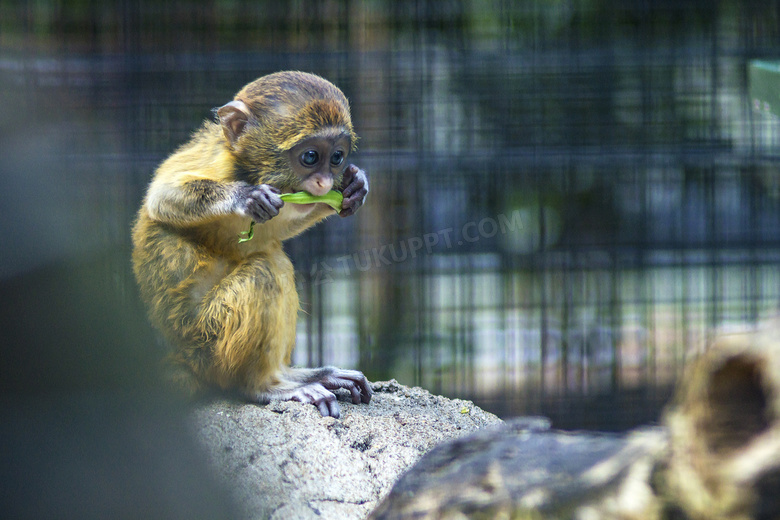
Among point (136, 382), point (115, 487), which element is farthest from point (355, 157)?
point (115, 487)

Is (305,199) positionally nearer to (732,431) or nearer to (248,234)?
(248,234)

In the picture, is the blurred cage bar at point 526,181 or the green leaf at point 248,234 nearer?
the green leaf at point 248,234

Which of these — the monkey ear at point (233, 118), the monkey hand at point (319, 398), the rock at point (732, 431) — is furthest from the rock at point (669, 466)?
the monkey ear at point (233, 118)

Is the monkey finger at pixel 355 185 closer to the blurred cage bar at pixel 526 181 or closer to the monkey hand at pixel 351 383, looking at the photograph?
the monkey hand at pixel 351 383

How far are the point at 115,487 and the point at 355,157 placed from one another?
248 centimetres

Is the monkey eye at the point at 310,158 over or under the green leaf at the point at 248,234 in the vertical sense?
over

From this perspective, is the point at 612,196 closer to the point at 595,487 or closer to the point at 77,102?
the point at 77,102

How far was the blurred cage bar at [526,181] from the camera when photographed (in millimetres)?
3635

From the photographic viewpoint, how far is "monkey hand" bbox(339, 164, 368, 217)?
2.24 metres

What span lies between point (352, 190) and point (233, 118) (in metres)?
0.45

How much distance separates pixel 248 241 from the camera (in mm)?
2250

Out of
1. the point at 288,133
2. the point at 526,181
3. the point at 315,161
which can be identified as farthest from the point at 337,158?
the point at 526,181

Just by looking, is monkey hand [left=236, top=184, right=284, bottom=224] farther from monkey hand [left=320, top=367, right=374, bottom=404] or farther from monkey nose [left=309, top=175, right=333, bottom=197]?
monkey hand [left=320, top=367, right=374, bottom=404]

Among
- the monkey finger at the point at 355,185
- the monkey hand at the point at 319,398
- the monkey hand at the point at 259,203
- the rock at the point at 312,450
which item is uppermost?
the monkey finger at the point at 355,185
